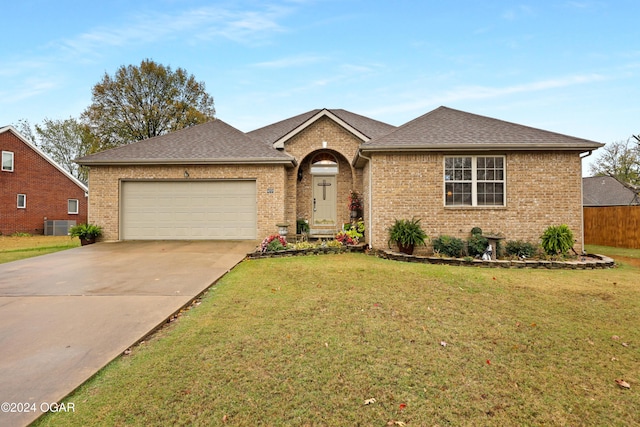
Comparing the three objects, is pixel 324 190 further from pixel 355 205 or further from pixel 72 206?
pixel 72 206

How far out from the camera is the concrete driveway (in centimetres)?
250

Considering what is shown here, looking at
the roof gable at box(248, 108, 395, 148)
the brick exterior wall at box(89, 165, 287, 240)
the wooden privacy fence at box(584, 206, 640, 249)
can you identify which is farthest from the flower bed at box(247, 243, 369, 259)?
the wooden privacy fence at box(584, 206, 640, 249)

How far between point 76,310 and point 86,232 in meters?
8.88

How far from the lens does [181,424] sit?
2057mm

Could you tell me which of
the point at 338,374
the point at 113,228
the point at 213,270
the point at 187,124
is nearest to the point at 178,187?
the point at 113,228

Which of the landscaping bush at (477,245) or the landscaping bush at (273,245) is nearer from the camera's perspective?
the landscaping bush at (477,245)

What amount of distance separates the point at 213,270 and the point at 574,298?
6674 mm

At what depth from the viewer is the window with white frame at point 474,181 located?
9.64 m

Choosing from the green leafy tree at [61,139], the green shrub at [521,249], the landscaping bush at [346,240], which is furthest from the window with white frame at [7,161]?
the green shrub at [521,249]

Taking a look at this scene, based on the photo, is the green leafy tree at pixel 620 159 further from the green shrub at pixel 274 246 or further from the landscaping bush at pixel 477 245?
the green shrub at pixel 274 246

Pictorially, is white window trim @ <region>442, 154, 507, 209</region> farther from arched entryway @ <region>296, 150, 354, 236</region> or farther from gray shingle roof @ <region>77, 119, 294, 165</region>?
gray shingle roof @ <region>77, 119, 294, 165</region>

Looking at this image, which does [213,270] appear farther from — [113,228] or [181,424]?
[113,228]

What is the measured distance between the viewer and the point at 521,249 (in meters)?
8.84

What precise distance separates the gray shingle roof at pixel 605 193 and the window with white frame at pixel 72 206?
38566mm
